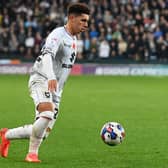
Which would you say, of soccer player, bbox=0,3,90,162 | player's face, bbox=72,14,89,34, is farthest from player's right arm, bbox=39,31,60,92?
player's face, bbox=72,14,89,34

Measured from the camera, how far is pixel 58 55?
26.9 ft

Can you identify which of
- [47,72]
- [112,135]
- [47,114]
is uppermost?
[47,72]

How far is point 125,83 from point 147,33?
6526 mm

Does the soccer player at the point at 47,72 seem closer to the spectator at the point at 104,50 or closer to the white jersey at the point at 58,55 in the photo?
the white jersey at the point at 58,55

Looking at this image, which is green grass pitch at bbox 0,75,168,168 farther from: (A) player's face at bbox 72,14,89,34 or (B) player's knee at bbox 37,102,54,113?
(A) player's face at bbox 72,14,89,34

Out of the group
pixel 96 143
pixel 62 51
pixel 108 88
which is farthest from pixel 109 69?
pixel 62 51

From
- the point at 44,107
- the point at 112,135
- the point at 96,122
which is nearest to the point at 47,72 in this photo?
the point at 44,107

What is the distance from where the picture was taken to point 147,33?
31.1 meters

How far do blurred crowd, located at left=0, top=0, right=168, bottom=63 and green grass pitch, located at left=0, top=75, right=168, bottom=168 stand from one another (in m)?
4.37

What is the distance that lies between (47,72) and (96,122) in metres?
5.41

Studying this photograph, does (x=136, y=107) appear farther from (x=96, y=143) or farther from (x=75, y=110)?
(x=96, y=143)

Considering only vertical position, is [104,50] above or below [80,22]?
below

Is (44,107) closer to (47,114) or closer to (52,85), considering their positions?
(47,114)

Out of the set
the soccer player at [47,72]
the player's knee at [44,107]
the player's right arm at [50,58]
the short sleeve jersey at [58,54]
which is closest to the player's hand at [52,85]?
the player's right arm at [50,58]
